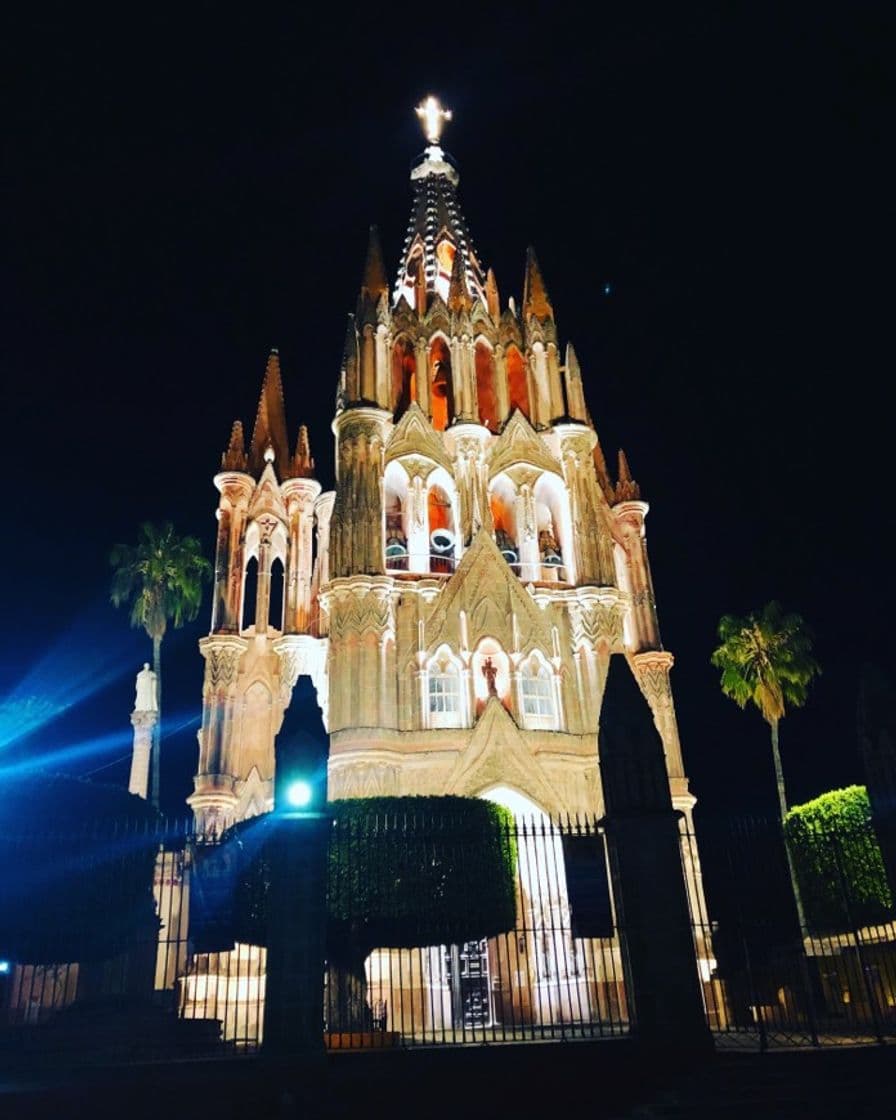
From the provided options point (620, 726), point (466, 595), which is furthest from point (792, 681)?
point (620, 726)

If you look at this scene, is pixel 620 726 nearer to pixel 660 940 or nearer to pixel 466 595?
pixel 660 940

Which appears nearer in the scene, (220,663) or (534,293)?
(220,663)

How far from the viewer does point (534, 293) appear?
4219 cm

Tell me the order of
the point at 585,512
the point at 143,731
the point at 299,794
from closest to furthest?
the point at 299,794 < the point at 585,512 < the point at 143,731

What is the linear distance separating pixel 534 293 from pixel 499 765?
77.4ft

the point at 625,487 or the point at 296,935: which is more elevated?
the point at 625,487

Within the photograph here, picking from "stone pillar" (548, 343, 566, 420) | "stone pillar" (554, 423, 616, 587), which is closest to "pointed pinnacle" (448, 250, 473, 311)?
"stone pillar" (548, 343, 566, 420)

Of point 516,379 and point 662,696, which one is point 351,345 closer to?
point 516,379

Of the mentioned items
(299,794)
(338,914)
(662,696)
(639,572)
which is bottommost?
(338,914)

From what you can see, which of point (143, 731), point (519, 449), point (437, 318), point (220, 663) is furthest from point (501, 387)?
point (143, 731)

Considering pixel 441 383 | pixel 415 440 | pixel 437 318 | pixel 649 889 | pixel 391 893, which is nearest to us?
pixel 649 889

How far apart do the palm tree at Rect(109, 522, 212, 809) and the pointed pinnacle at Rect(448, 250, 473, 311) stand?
17.0m

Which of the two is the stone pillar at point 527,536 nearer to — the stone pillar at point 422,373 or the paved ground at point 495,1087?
the stone pillar at point 422,373

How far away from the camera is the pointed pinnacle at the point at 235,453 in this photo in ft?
131
